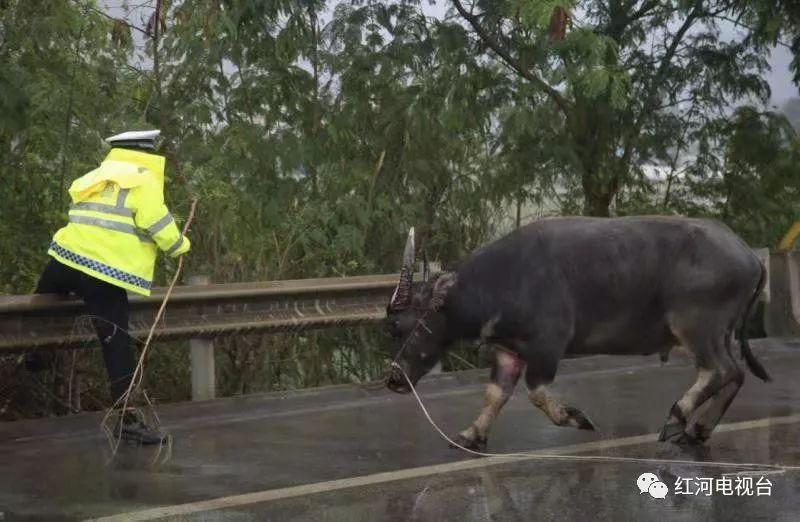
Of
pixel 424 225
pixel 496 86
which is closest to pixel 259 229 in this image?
pixel 424 225

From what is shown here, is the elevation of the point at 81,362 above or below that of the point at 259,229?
below

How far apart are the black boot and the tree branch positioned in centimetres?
586

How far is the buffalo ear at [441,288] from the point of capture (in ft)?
25.8

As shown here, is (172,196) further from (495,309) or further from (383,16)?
(495,309)

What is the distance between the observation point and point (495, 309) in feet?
25.6

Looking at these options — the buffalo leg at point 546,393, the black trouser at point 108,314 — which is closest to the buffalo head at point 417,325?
the buffalo leg at point 546,393

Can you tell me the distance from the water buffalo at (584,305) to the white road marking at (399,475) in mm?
203

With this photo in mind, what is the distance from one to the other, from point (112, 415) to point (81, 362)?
103 centimetres

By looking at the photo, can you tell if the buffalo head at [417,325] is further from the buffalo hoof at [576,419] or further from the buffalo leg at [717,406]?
the buffalo leg at [717,406]

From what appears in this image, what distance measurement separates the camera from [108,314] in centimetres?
813

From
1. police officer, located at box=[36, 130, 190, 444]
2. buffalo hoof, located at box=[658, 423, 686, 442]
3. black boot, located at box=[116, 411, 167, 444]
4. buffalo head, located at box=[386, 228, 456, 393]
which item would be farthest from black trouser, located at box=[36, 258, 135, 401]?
buffalo hoof, located at box=[658, 423, 686, 442]

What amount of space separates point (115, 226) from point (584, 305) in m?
2.67

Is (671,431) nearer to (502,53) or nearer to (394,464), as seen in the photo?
(394,464)

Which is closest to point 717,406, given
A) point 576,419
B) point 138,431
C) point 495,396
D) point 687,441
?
point 687,441
